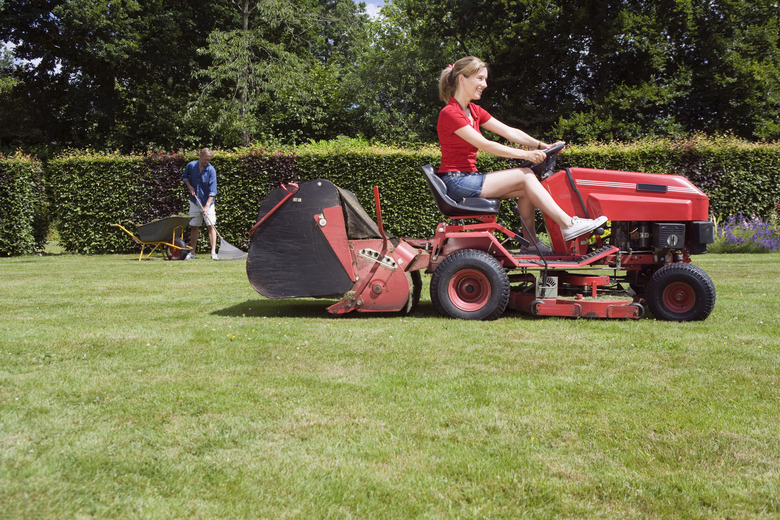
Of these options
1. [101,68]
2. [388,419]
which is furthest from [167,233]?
[101,68]

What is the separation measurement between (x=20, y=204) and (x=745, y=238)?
14.3 m

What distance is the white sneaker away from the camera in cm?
515

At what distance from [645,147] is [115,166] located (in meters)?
10.7

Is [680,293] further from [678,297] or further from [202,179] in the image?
[202,179]

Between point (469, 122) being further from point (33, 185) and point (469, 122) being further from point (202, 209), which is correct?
point (33, 185)

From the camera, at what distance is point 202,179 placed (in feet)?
37.7

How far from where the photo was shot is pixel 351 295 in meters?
5.41

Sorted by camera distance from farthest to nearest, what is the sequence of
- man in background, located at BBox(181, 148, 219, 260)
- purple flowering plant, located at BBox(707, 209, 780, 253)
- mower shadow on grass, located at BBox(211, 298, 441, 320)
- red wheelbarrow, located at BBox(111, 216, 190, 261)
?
purple flowering plant, located at BBox(707, 209, 780, 253), man in background, located at BBox(181, 148, 219, 260), red wheelbarrow, located at BBox(111, 216, 190, 261), mower shadow on grass, located at BBox(211, 298, 441, 320)

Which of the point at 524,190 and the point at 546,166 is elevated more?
the point at 546,166

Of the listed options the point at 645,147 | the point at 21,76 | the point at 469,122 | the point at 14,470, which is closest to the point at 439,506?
the point at 14,470

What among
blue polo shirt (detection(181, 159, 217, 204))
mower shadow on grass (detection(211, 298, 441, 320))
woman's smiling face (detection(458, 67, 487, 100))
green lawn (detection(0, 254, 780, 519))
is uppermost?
woman's smiling face (detection(458, 67, 487, 100))

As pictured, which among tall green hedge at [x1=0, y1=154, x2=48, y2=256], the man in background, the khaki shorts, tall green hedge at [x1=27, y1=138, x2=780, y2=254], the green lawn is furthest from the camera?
tall green hedge at [x1=0, y1=154, x2=48, y2=256]

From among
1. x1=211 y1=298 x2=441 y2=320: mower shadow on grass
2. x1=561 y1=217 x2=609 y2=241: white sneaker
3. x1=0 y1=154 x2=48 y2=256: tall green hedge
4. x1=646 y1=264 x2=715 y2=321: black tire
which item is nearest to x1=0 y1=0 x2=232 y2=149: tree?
x1=0 y1=154 x2=48 y2=256: tall green hedge

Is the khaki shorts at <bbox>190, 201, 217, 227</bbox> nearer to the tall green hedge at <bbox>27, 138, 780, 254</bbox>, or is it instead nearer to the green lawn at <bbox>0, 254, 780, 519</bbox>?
the tall green hedge at <bbox>27, 138, 780, 254</bbox>
